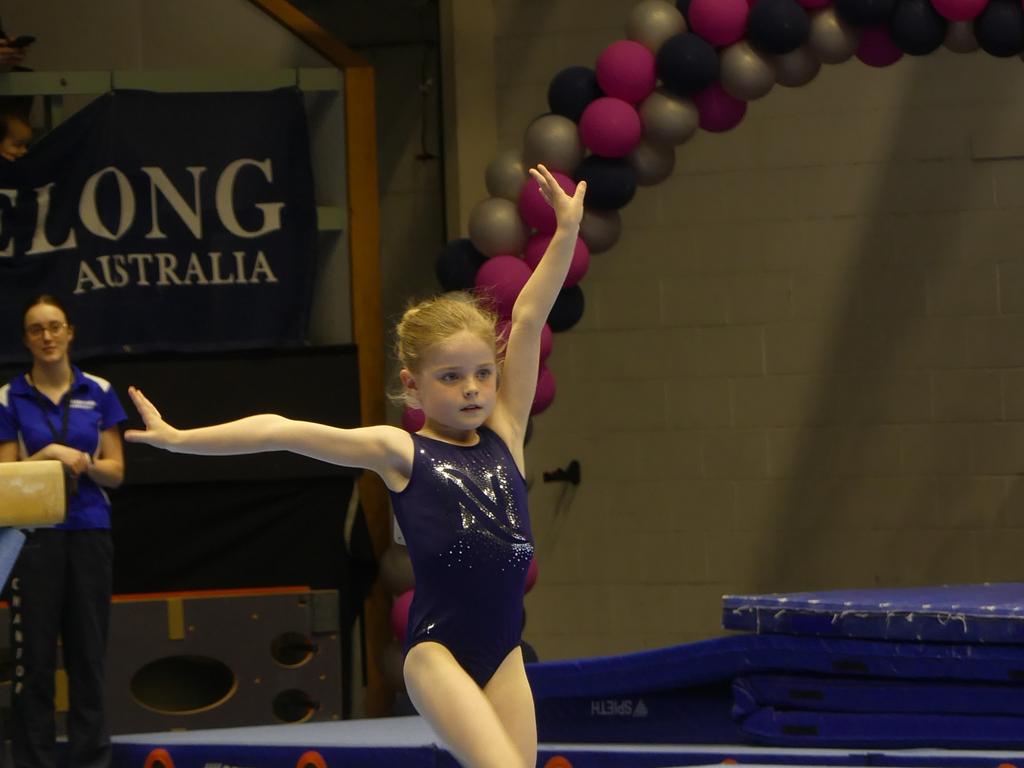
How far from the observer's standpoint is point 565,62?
7672mm

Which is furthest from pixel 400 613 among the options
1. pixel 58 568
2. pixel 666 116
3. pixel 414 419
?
pixel 666 116

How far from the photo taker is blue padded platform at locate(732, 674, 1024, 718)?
417 cm

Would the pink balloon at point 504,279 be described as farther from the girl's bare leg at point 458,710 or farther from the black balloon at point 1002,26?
the girl's bare leg at point 458,710

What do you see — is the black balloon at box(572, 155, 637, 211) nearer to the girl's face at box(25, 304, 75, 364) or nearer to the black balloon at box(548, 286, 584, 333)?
the black balloon at box(548, 286, 584, 333)

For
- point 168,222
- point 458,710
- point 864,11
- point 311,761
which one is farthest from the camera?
point 168,222

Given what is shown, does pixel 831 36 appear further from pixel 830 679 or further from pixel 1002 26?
pixel 830 679

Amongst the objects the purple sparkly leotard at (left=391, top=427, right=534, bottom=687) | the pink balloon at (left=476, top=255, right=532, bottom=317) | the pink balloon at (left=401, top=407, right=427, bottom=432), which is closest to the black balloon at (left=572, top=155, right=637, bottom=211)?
the pink balloon at (left=476, top=255, right=532, bottom=317)

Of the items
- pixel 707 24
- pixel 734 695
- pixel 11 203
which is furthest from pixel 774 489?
pixel 11 203

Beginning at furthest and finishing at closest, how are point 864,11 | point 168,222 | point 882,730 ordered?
point 168,222 < point 864,11 < point 882,730

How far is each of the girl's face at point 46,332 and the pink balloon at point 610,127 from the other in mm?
2087

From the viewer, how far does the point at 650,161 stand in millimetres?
6191

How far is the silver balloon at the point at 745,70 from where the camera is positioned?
5.96 meters

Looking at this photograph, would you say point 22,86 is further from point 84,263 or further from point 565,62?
point 565,62

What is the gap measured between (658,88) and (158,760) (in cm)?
306
